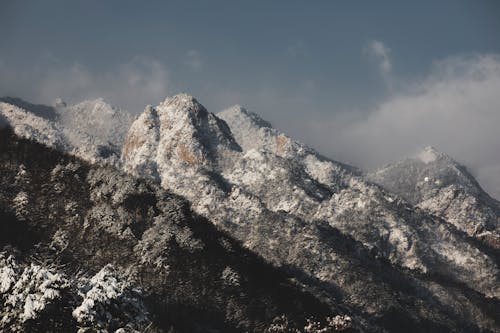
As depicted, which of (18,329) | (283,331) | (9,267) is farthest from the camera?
(283,331)

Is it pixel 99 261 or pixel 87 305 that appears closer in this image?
pixel 87 305

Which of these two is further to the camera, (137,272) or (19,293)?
(137,272)

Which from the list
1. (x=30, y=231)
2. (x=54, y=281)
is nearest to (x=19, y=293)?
(x=54, y=281)

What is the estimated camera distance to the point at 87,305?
2931 inches

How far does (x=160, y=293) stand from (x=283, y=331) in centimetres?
3877

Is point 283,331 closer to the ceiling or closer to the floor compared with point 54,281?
closer to the ceiling

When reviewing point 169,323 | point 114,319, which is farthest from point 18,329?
point 169,323

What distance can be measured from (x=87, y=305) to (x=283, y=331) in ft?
403

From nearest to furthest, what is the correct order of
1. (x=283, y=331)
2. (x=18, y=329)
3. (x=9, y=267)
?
1. (x=18, y=329)
2. (x=9, y=267)
3. (x=283, y=331)

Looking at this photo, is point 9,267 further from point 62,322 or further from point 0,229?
point 0,229

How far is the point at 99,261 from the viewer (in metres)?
196

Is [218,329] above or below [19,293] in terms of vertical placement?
above

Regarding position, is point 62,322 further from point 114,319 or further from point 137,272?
point 137,272

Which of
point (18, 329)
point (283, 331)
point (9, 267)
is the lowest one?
point (18, 329)
